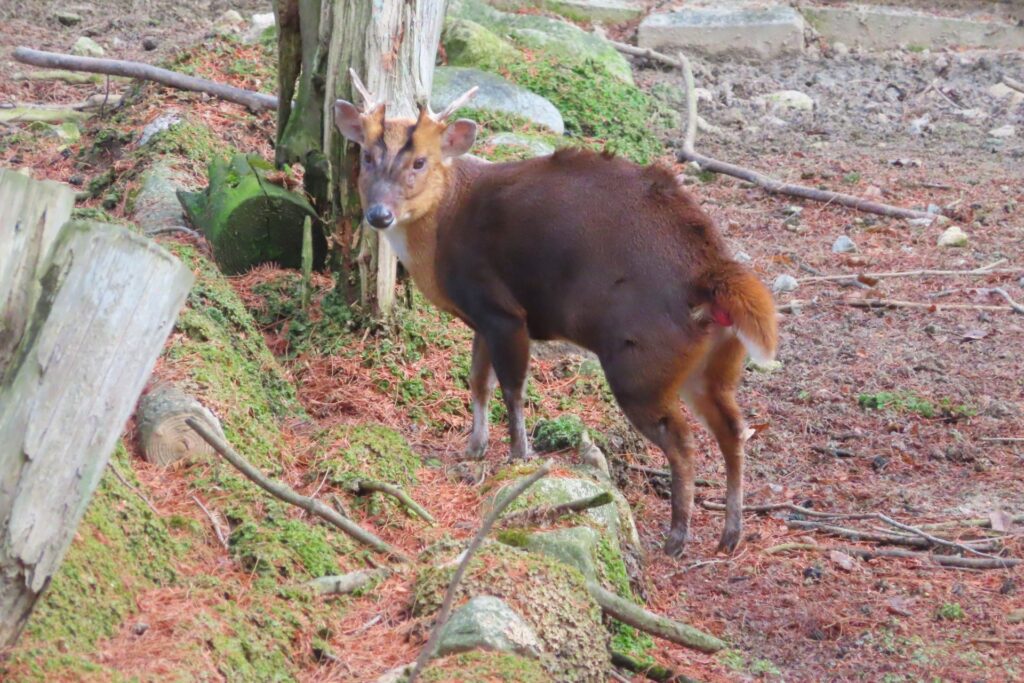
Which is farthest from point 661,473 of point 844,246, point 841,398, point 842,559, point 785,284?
point 844,246

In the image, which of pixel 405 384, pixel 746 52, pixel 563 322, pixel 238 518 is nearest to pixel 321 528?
pixel 238 518

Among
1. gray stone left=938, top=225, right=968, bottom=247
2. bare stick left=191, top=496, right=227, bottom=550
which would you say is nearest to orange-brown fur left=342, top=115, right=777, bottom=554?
bare stick left=191, top=496, right=227, bottom=550

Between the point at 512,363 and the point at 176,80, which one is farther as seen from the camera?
the point at 176,80

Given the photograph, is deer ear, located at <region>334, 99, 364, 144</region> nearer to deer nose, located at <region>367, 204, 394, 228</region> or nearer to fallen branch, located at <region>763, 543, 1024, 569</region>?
deer nose, located at <region>367, 204, 394, 228</region>

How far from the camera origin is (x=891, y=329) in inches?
348

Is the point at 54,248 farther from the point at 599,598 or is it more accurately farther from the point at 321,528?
the point at 599,598

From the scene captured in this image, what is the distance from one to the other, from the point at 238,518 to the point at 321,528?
1.09ft

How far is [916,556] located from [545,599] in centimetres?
217

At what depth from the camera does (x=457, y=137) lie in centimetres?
689

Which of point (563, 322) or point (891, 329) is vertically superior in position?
point (563, 322)

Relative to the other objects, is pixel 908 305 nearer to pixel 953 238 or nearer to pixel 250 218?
pixel 953 238

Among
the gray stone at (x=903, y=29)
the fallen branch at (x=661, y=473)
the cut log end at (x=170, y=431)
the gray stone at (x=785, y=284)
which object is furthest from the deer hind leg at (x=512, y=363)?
the gray stone at (x=903, y=29)

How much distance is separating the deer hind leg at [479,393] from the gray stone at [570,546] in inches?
60.4

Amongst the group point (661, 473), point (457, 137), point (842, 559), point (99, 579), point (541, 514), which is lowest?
point (661, 473)
